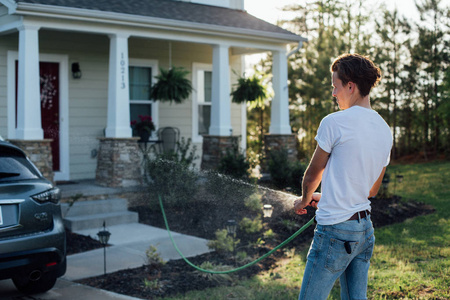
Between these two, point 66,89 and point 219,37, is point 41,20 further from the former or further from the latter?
point 219,37

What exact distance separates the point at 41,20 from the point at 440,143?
14.8 m

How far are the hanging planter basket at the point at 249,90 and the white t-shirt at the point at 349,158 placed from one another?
31.1 ft

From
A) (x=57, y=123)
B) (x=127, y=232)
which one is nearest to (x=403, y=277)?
(x=127, y=232)

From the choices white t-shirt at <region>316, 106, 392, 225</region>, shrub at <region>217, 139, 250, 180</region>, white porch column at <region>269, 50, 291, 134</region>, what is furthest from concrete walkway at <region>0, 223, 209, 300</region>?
white porch column at <region>269, 50, 291, 134</region>

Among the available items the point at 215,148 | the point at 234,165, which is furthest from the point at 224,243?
the point at 215,148

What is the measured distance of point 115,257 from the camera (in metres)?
6.76

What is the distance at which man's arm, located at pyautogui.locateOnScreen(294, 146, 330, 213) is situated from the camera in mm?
2863

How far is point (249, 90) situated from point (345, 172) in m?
9.55

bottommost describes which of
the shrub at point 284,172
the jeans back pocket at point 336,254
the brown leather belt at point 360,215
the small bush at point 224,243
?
the small bush at point 224,243

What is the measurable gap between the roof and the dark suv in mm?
4871

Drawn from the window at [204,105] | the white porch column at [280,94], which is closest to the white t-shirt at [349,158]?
the white porch column at [280,94]

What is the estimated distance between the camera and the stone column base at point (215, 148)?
11617 millimetres

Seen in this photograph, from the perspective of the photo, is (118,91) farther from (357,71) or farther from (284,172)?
(357,71)

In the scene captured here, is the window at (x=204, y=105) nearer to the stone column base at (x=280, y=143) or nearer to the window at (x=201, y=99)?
the window at (x=201, y=99)
